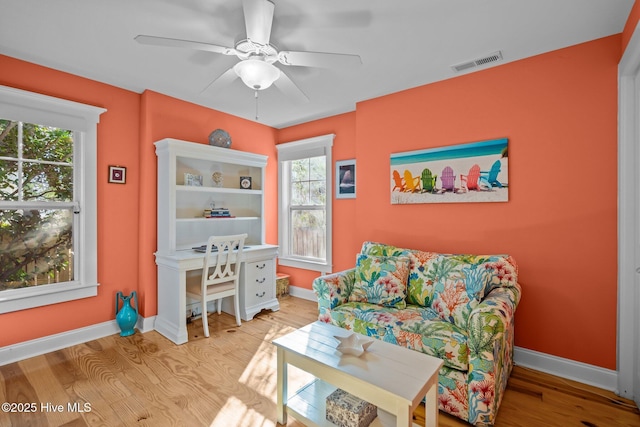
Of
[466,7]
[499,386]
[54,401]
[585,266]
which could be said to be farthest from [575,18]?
[54,401]

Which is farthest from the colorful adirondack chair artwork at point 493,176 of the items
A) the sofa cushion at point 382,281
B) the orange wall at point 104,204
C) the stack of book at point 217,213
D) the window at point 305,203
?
the orange wall at point 104,204

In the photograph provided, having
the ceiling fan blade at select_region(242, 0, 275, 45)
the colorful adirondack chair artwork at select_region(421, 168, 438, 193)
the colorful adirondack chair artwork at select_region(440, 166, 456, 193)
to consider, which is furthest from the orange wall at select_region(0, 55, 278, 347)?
the colorful adirondack chair artwork at select_region(440, 166, 456, 193)

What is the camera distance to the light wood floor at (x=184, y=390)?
72.9 inches

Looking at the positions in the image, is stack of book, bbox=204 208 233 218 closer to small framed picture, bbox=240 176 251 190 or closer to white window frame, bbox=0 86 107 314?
small framed picture, bbox=240 176 251 190

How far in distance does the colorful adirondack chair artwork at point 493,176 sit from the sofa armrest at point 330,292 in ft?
4.99

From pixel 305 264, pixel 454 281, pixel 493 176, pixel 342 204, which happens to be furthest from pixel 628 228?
pixel 305 264

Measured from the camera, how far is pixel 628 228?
2035 mm

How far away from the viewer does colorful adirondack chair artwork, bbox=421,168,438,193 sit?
2938 mm

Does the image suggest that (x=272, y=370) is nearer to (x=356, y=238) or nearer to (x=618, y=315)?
(x=356, y=238)

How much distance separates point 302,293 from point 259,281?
88 cm

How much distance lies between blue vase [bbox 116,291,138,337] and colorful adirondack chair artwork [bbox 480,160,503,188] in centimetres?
361

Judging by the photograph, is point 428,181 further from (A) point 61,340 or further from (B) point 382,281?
(A) point 61,340

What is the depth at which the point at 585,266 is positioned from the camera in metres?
2.26

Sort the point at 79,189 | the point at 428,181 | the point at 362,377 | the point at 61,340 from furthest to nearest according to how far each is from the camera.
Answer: the point at 428,181
the point at 79,189
the point at 61,340
the point at 362,377
